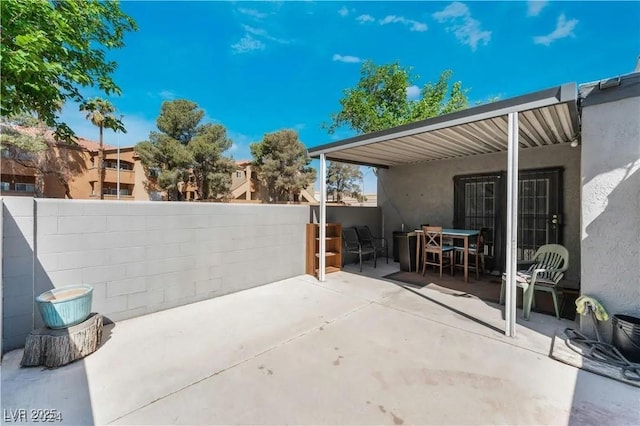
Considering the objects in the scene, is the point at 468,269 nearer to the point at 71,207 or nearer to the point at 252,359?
the point at 252,359

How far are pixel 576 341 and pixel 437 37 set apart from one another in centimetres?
1118

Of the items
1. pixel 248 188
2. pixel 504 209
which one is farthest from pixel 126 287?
pixel 248 188

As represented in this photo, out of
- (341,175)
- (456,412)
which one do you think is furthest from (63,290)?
(341,175)

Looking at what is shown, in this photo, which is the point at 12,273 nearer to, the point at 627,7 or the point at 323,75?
the point at 627,7

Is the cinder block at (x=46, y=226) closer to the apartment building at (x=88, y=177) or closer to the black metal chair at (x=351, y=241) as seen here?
the black metal chair at (x=351, y=241)

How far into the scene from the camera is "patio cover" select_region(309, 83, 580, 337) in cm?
279

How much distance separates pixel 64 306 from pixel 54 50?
3.44 m

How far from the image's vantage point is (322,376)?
7.22ft

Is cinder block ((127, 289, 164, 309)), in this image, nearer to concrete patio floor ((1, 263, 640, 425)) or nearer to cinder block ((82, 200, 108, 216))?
concrete patio floor ((1, 263, 640, 425))

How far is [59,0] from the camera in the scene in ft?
12.7

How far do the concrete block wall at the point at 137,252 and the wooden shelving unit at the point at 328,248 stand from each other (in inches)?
27.4

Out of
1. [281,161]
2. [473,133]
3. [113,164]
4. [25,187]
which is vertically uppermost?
[281,161]

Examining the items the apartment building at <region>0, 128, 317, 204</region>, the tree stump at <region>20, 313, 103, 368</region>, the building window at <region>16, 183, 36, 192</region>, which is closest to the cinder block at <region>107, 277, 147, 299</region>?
the tree stump at <region>20, 313, 103, 368</region>

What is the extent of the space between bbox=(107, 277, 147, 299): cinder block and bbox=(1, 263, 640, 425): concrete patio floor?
37 cm
